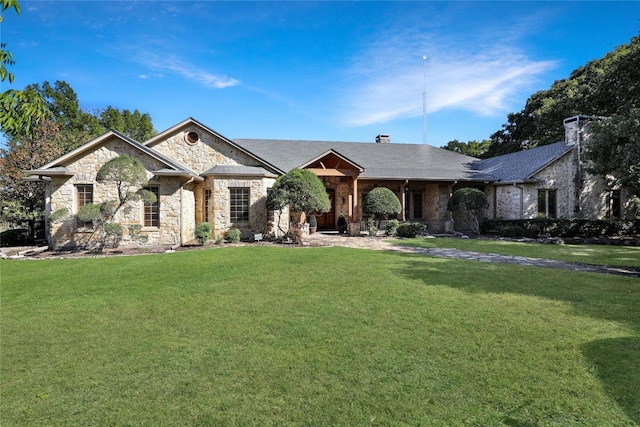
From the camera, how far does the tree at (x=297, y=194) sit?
51.6 ft

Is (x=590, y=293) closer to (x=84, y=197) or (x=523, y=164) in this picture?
(x=523, y=164)

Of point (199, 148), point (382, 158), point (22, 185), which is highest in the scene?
point (382, 158)

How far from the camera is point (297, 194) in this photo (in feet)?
51.6

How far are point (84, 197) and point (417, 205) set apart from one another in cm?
1858

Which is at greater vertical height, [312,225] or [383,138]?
[383,138]

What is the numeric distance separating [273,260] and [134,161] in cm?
769

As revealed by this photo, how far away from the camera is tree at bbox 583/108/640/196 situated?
11664mm

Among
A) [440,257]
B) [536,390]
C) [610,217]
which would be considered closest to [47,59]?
[440,257]

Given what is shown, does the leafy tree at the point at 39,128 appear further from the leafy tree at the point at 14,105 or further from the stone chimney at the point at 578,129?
the stone chimney at the point at 578,129

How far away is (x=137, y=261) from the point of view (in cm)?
1134

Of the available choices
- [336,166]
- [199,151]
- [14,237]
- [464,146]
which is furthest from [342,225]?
[464,146]

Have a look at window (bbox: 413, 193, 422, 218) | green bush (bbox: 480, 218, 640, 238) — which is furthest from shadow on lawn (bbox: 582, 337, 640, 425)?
window (bbox: 413, 193, 422, 218)

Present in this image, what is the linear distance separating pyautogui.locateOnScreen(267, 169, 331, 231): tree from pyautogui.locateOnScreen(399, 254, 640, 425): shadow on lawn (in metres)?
5.89

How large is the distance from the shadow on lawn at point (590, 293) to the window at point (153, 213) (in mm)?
10938
